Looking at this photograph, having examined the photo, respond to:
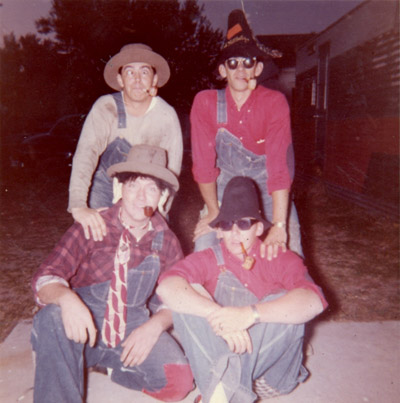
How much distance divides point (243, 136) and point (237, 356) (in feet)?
5.03

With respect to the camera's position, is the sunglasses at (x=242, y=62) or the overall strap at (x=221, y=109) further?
the overall strap at (x=221, y=109)

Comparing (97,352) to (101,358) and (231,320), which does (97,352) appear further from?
(231,320)

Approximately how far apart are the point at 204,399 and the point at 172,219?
6641 millimetres

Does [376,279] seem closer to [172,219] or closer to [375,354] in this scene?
[375,354]

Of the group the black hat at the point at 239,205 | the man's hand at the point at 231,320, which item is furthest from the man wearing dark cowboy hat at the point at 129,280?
the man's hand at the point at 231,320

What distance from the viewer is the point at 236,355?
225 cm

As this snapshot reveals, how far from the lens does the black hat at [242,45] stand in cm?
290

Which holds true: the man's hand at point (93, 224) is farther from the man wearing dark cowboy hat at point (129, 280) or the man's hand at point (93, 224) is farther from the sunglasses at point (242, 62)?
the sunglasses at point (242, 62)

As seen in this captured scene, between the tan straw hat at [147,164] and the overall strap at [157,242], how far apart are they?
14.2 inches

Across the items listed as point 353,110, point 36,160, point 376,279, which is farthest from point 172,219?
point 36,160

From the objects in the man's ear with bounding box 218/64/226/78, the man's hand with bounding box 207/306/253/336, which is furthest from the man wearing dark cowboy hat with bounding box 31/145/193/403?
the man's ear with bounding box 218/64/226/78

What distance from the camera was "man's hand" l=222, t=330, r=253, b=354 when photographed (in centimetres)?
222

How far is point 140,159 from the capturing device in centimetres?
283

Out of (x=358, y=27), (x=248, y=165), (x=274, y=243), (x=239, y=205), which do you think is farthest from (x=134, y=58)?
(x=358, y=27)
